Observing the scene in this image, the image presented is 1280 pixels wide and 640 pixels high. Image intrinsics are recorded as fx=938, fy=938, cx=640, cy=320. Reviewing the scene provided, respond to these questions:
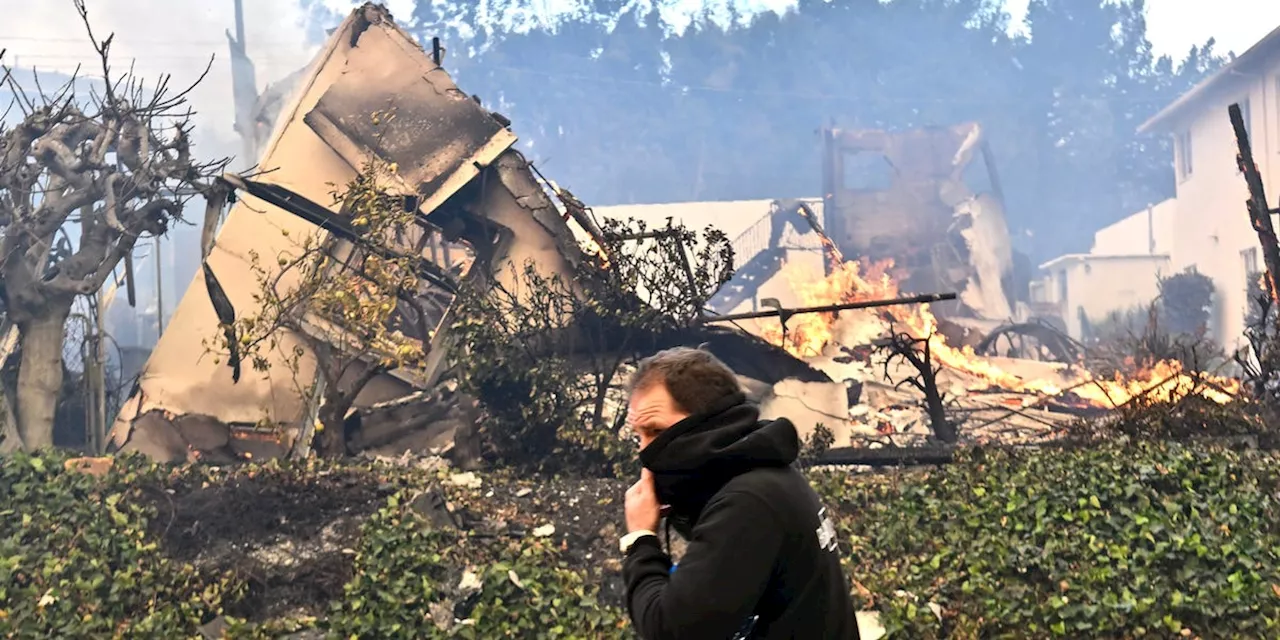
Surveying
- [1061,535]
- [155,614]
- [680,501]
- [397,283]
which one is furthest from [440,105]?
[680,501]

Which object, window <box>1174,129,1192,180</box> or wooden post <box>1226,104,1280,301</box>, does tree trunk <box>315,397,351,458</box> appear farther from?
window <box>1174,129,1192,180</box>

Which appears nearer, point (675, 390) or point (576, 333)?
point (675, 390)

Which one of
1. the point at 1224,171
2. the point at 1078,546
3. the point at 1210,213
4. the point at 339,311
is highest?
the point at 1224,171

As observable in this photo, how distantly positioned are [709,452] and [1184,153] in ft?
88.3

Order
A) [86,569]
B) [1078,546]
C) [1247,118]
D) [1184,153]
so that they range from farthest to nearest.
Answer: [1184,153], [1247,118], [86,569], [1078,546]

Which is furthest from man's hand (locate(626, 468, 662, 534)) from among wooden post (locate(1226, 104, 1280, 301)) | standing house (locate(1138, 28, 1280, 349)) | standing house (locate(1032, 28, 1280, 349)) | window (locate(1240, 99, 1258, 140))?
window (locate(1240, 99, 1258, 140))

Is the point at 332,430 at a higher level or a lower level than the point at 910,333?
lower

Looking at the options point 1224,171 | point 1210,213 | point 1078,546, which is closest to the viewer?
point 1078,546

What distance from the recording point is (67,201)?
947 cm

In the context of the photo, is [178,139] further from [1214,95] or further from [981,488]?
[1214,95]

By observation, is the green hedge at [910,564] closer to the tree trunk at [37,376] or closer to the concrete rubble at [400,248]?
the tree trunk at [37,376]

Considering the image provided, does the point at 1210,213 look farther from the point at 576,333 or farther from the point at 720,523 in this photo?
the point at 720,523

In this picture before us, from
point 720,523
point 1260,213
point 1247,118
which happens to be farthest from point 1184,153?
point 720,523

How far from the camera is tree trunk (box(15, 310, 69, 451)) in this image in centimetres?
948
